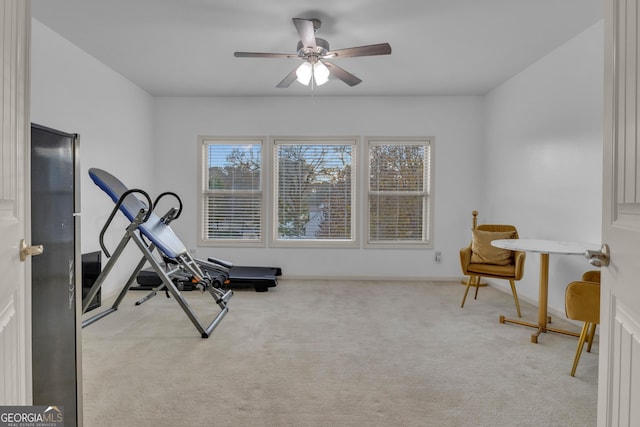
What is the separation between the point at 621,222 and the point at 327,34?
9.18ft

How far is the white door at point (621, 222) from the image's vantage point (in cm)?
81

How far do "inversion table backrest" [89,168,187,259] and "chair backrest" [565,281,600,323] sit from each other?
9.68ft

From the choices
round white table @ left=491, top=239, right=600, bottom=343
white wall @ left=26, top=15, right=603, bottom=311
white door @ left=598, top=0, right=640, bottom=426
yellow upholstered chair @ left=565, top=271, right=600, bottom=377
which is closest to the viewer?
white door @ left=598, top=0, right=640, bottom=426

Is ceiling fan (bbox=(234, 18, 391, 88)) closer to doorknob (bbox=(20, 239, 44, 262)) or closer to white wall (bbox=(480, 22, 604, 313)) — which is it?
white wall (bbox=(480, 22, 604, 313))

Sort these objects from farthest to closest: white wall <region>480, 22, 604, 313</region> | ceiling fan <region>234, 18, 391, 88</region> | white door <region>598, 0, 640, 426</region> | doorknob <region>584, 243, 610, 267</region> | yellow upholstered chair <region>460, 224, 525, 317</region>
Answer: yellow upholstered chair <region>460, 224, 525, 317</region> → white wall <region>480, 22, 604, 313</region> → ceiling fan <region>234, 18, 391, 88</region> → doorknob <region>584, 243, 610, 267</region> → white door <region>598, 0, 640, 426</region>

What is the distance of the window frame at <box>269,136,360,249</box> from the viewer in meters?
4.80

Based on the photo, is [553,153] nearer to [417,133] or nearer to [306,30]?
[417,133]

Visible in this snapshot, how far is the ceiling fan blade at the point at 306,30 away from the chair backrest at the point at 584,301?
242 centimetres

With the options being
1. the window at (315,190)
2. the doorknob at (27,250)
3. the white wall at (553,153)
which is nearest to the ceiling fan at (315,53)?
the window at (315,190)

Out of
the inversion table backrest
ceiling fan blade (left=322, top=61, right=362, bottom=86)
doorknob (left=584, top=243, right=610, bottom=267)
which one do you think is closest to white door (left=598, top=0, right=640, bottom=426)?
doorknob (left=584, top=243, right=610, bottom=267)

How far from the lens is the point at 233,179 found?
492cm

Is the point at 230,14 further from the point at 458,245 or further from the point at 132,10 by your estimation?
the point at 458,245

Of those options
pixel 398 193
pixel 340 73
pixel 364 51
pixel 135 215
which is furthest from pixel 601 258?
pixel 398 193

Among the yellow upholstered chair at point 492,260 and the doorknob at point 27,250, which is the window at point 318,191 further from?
the doorknob at point 27,250
